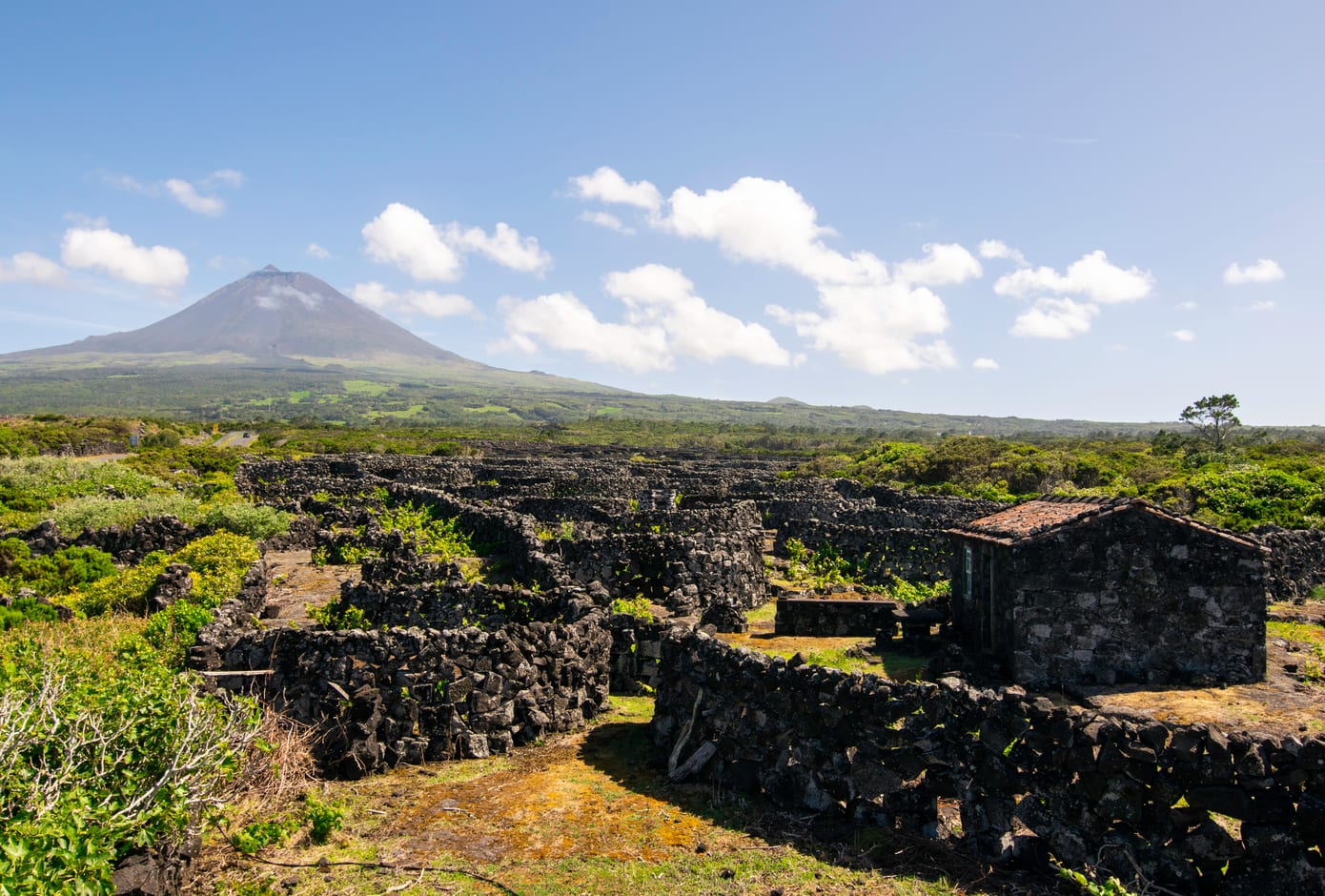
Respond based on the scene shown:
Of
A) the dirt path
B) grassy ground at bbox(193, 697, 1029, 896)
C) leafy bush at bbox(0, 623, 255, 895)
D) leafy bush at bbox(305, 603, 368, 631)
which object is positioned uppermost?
leafy bush at bbox(0, 623, 255, 895)

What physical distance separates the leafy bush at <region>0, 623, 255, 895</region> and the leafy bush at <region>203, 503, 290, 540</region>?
21.6 m

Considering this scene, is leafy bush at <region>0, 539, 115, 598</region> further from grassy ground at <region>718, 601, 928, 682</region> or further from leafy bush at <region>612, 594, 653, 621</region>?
grassy ground at <region>718, 601, 928, 682</region>

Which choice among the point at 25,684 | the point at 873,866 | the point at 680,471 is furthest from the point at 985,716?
the point at 680,471

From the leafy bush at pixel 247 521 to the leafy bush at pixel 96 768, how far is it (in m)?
21.6

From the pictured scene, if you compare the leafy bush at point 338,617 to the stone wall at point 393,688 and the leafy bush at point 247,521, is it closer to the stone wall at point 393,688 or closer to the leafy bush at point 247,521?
the stone wall at point 393,688

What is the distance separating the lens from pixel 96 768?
5.98m

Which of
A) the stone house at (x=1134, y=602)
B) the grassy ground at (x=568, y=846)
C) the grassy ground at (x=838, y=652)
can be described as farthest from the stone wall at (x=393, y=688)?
the stone house at (x=1134, y=602)

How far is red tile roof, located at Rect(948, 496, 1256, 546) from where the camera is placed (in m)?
14.6

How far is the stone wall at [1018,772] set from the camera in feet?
22.0

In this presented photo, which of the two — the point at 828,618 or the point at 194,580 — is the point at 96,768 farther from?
the point at 828,618

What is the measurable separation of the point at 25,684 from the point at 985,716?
362 inches

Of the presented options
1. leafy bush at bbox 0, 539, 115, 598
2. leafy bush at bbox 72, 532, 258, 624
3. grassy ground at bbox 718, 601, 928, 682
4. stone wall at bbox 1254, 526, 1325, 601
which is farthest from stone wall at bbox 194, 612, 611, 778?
stone wall at bbox 1254, 526, 1325, 601

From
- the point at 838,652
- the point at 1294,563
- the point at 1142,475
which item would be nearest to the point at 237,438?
the point at 1142,475

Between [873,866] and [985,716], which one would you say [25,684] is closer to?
[873,866]
